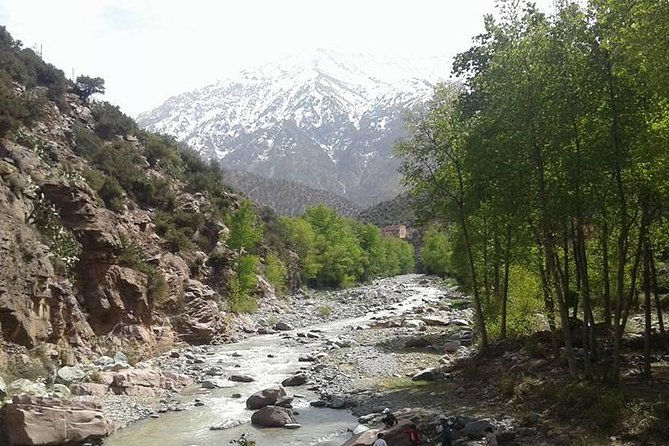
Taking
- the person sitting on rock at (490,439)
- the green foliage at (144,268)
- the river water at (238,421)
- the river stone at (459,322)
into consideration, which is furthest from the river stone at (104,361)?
the river stone at (459,322)

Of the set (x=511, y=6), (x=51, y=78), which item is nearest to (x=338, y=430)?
(x=511, y=6)

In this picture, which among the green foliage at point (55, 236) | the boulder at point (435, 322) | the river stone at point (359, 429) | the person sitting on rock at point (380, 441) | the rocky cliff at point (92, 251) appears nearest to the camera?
the person sitting on rock at point (380, 441)

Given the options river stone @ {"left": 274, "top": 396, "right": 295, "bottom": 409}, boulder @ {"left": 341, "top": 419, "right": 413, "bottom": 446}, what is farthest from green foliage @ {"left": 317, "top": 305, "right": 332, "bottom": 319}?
boulder @ {"left": 341, "top": 419, "right": 413, "bottom": 446}

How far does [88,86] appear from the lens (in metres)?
67.5

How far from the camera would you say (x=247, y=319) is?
55.6 metres

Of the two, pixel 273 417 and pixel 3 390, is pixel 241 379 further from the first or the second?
pixel 3 390

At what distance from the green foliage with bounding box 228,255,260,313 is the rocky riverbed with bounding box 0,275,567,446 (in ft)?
14.7

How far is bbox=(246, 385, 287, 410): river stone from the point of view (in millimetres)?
25734

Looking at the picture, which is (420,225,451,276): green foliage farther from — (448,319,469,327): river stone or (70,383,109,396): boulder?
(70,383,109,396): boulder

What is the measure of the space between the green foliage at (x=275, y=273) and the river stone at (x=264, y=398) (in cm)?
4848

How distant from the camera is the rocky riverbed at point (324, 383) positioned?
21.2m

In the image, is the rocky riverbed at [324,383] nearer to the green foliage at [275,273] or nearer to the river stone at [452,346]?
the river stone at [452,346]

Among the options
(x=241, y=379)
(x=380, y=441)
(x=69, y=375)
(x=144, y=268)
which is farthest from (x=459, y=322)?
(x=380, y=441)

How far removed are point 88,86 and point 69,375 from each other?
4953 centimetres
